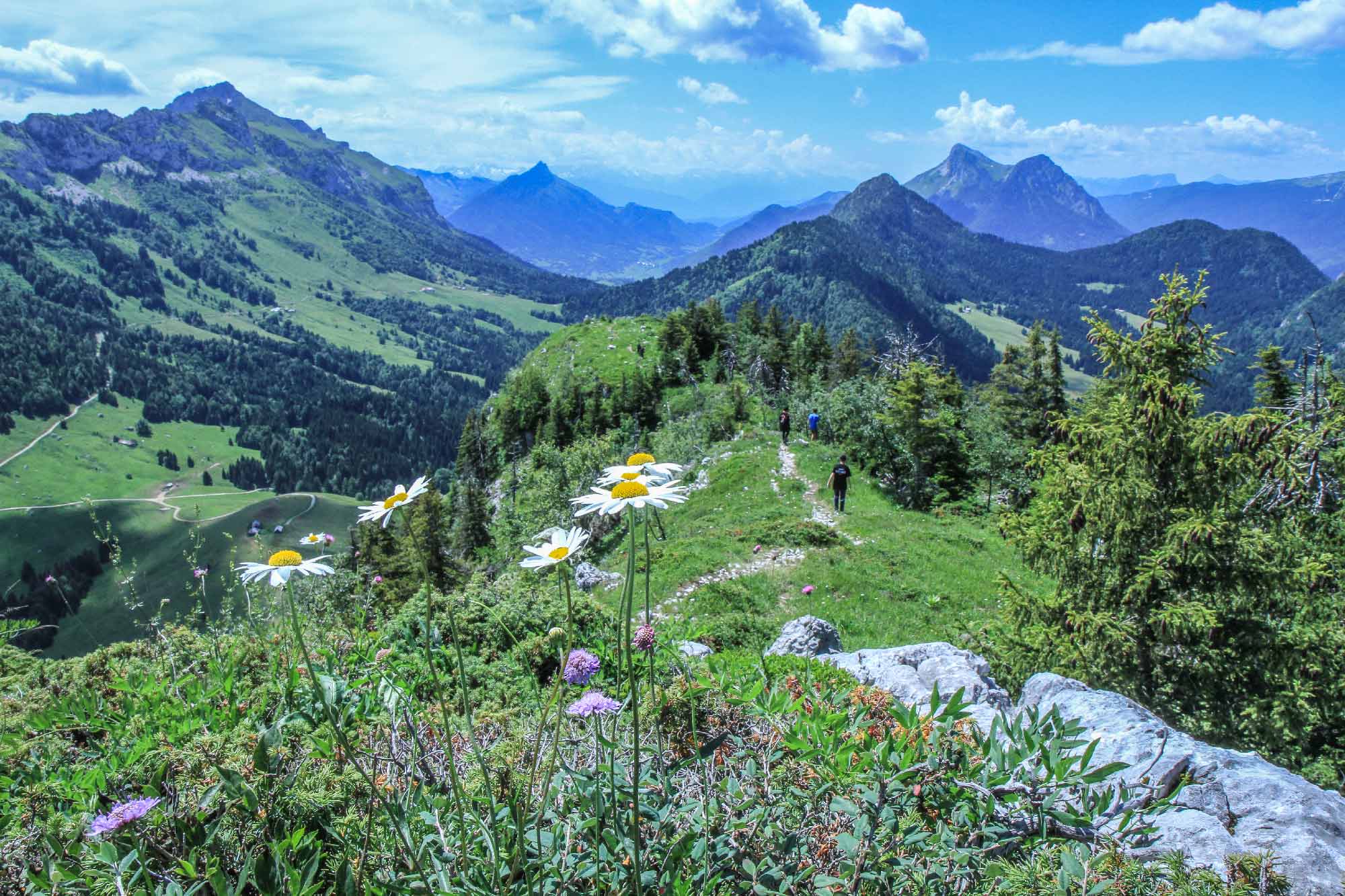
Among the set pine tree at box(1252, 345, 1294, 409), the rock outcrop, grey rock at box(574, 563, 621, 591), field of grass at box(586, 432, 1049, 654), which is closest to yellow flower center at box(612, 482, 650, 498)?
the rock outcrop

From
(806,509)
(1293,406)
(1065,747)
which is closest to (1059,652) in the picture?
(1293,406)

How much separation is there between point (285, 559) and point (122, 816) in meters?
0.99

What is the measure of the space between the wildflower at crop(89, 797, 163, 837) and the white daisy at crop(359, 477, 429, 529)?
1.21 metres

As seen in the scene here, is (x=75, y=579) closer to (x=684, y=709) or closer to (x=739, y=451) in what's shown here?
(x=739, y=451)

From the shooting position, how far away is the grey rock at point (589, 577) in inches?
667

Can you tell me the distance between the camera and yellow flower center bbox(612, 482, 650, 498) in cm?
228

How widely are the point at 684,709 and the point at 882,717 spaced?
4.26 feet

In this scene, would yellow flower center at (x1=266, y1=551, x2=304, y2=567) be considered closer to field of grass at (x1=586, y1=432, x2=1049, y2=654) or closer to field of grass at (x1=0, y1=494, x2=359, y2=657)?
field of grass at (x1=586, y1=432, x2=1049, y2=654)

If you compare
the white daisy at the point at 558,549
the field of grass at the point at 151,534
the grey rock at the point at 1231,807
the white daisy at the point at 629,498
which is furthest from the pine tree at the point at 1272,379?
the field of grass at the point at 151,534

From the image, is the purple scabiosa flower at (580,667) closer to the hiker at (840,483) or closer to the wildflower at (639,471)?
the wildflower at (639,471)

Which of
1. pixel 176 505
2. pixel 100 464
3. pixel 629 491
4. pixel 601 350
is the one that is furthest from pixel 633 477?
pixel 100 464

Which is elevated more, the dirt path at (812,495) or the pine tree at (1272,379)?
the pine tree at (1272,379)

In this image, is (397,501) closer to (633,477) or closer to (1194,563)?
(633,477)

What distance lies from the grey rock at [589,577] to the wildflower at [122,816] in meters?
14.1
